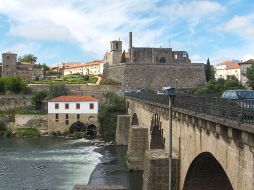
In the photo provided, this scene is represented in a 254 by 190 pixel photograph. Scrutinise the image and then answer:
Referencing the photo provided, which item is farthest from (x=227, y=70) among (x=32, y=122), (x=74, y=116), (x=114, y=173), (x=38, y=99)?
(x=114, y=173)

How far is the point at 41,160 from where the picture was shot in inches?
1845

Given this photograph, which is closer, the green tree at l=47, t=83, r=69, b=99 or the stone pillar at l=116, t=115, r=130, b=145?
the stone pillar at l=116, t=115, r=130, b=145

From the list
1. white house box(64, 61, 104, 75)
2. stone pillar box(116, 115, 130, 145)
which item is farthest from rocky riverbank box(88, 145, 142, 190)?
white house box(64, 61, 104, 75)

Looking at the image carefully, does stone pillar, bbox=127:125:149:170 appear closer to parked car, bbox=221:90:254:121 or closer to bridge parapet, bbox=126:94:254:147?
bridge parapet, bbox=126:94:254:147

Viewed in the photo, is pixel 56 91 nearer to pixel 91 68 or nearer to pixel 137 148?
pixel 137 148

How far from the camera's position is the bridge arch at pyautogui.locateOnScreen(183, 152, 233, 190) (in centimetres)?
1894

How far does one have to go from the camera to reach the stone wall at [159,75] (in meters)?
96.5

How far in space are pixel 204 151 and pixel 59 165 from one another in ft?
94.7

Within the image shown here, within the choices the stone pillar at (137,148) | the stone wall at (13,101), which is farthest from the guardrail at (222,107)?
the stone wall at (13,101)

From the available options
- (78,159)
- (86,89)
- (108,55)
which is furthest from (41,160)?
(108,55)

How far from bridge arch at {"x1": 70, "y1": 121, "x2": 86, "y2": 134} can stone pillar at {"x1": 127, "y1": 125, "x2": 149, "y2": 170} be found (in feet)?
105

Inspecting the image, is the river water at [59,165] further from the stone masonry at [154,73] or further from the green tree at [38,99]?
the stone masonry at [154,73]

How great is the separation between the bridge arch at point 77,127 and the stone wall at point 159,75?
23941mm

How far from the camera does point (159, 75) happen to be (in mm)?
97812
